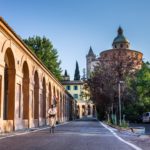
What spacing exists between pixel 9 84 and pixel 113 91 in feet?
64.5

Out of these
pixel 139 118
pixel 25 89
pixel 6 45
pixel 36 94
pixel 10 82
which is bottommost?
pixel 139 118

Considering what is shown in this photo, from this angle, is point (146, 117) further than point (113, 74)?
Yes

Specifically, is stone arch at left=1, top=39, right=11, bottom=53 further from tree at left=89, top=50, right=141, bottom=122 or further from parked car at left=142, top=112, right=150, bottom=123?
parked car at left=142, top=112, right=150, bottom=123

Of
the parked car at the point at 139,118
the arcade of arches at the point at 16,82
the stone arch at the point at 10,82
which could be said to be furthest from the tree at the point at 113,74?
the parked car at the point at 139,118

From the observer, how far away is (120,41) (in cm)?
12825

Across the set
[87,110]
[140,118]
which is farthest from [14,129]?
[87,110]

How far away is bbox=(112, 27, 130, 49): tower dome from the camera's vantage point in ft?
421

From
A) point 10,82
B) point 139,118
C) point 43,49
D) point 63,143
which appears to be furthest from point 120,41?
point 63,143

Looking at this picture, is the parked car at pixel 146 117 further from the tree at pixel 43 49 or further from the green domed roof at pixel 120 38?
the green domed roof at pixel 120 38

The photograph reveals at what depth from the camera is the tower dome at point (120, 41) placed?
5049 inches

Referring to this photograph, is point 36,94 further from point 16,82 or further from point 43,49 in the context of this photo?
point 43,49

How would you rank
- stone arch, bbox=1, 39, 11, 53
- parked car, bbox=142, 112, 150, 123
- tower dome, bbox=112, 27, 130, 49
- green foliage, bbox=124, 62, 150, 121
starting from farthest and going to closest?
tower dome, bbox=112, 27, 130, 49
green foliage, bbox=124, 62, 150, 121
parked car, bbox=142, 112, 150, 123
stone arch, bbox=1, 39, 11, 53

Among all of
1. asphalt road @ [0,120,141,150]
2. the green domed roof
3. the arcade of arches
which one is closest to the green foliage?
the arcade of arches

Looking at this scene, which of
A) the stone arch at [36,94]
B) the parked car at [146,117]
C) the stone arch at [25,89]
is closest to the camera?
the stone arch at [25,89]
